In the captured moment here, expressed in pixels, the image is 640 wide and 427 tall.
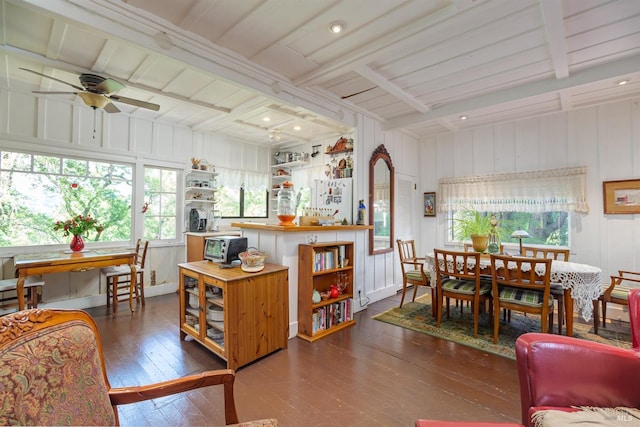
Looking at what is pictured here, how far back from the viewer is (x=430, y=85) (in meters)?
3.29

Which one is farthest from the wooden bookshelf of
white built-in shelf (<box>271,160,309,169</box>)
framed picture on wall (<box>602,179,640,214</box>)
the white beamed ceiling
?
framed picture on wall (<box>602,179,640,214</box>)

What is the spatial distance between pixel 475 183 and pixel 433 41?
9.62ft

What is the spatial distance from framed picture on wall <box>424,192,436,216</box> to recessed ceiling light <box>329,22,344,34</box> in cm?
367

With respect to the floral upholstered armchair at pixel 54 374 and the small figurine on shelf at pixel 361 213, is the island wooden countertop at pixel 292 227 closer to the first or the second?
the small figurine on shelf at pixel 361 213

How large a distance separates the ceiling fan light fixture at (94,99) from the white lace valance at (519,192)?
16.0 ft

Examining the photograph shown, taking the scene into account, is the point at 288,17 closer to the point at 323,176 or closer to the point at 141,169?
the point at 323,176

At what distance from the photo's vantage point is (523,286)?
2.76 m

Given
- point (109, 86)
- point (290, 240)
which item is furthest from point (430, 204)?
point (109, 86)

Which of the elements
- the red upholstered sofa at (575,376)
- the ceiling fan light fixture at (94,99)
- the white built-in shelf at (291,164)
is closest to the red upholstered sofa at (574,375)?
the red upholstered sofa at (575,376)

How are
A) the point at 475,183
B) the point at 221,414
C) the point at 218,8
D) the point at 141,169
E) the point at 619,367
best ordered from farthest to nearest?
the point at 475,183 → the point at 141,169 → the point at 218,8 → the point at 221,414 → the point at 619,367

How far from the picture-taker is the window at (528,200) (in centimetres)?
393

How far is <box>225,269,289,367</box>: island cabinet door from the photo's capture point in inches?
90.8

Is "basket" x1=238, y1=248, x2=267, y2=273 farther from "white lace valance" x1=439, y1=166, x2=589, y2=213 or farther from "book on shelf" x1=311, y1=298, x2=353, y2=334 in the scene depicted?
"white lace valance" x1=439, y1=166, x2=589, y2=213

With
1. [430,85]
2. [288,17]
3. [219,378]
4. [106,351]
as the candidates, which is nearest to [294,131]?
[430,85]
